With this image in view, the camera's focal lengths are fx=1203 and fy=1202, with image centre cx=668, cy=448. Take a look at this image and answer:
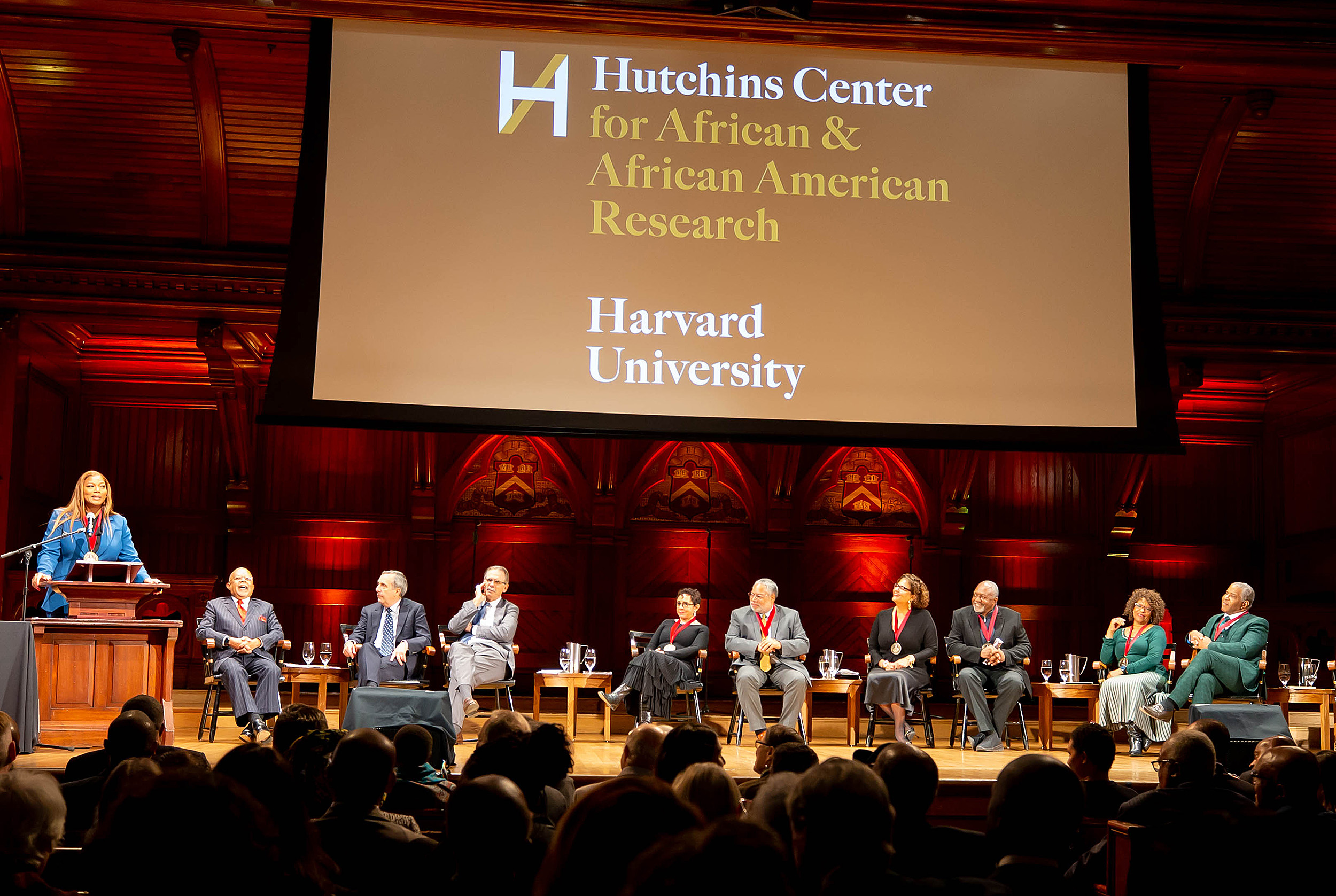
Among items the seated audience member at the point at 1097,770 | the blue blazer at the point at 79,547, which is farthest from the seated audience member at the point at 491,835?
the blue blazer at the point at 79,547

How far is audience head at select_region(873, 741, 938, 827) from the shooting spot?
8.57 feet

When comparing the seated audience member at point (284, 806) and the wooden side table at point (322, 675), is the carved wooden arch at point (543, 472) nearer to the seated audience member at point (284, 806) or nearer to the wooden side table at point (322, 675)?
the wooden side table at point (322, 675)

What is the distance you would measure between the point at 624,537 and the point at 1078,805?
7617 mm

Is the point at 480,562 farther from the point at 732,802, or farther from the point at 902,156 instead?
the point at 732,802

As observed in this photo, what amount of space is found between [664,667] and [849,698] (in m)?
1.17

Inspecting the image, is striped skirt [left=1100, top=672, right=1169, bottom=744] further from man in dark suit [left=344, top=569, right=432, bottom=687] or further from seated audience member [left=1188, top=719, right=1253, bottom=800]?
man in dark suit [left=344, top=569, right=432, bottom=687]

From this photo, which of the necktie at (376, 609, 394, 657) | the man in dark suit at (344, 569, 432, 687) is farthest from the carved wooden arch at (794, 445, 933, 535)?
the necktie at (376, 609, 394, 657)

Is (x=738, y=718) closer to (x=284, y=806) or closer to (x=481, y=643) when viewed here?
(x=481, y=643)

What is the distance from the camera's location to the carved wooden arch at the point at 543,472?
9789 mm

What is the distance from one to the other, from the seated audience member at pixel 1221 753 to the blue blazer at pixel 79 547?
203 inches

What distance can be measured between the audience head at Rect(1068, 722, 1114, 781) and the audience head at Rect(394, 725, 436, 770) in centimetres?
204

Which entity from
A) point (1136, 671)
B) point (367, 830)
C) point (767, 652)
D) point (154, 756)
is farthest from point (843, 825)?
point (1136, 671)

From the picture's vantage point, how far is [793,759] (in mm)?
3213

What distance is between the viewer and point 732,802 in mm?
2428
